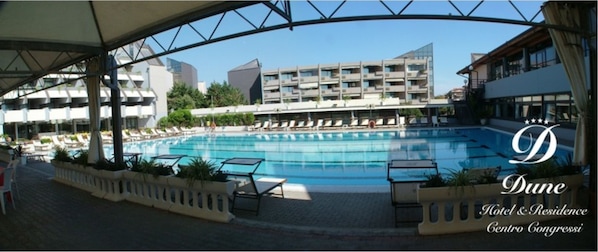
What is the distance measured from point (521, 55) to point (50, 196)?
22.8 m

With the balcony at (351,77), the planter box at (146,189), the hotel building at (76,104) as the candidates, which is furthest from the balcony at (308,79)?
the planter box at (146,189)

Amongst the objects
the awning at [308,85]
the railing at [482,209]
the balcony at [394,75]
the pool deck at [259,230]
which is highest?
the balcony at [394,75]

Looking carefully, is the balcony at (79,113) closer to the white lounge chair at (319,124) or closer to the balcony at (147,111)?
the balcony at (147,111)

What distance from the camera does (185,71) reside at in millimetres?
72938

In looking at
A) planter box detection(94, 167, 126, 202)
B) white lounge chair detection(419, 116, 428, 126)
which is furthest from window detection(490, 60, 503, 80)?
planter box detection(94, 167, 126, 202)

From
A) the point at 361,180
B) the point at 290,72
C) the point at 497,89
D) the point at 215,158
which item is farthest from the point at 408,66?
the point at 361,180

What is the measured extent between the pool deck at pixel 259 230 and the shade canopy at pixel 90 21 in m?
2.94

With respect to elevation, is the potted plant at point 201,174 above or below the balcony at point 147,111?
below

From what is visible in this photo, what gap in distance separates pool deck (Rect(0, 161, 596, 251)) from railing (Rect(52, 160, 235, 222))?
0.14 m

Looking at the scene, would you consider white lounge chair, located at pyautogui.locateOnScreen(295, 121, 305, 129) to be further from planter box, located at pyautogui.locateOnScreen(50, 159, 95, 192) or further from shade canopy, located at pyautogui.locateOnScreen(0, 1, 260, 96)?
shade canopy, located at pyautogui.locateOnScreen(0, 1, 260, 96)

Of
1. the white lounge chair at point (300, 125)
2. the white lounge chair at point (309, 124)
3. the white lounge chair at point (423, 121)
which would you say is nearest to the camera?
the white lounge chair at point (423, 121)

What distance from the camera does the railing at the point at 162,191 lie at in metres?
4.73

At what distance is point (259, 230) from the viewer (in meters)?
4.32

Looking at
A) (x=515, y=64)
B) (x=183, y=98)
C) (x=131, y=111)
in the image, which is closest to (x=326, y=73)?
(x=183, y=98)
